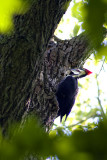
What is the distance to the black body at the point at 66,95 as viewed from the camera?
3573mm

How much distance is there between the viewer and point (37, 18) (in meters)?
1.88

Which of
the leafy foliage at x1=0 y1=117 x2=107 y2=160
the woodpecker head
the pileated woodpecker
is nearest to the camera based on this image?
the leafy foliage at x1=0 y1=117 x2=107 y2=160

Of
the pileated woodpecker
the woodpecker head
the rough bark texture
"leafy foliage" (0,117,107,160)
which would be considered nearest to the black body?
the pileated woodpecker

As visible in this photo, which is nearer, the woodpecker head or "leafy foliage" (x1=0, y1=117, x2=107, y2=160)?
"leafy foliage" (x1=0, y1=117, x2=107, y2=160)

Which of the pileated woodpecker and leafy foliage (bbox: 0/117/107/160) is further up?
the pileated woodpecker

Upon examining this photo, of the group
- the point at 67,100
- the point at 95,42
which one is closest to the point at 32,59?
the point at 95,42

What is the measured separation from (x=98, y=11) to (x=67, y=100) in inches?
126

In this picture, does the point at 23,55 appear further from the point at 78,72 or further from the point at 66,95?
the point at 78,72

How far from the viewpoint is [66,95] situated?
3.74 meters

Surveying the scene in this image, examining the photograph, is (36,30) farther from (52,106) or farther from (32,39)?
(52,106)

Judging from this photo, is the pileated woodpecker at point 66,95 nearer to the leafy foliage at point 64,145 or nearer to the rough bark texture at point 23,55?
the rough bark texture at point 23,55

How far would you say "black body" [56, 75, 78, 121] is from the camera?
3573 mm

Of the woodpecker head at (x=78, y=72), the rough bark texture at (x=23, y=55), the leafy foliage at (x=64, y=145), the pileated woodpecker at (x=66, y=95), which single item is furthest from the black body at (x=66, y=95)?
the leafy foliage at (x=64, y=145)

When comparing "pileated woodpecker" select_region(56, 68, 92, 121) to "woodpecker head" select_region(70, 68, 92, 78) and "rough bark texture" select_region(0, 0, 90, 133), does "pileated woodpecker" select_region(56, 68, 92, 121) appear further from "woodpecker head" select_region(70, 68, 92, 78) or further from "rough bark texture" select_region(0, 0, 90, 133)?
"rough bark texture" select_region(0, 0, 90, 133)
